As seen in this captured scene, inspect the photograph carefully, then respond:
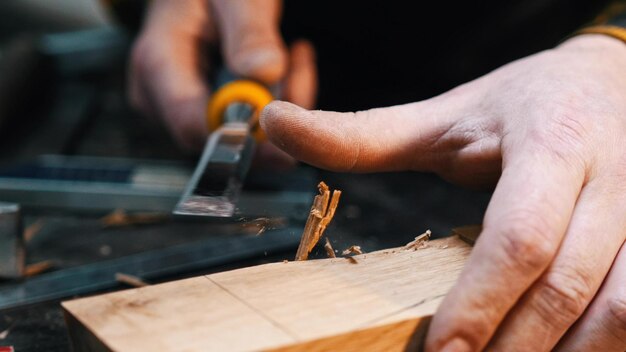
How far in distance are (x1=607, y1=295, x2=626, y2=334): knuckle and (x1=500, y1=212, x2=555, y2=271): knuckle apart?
12 centimetres

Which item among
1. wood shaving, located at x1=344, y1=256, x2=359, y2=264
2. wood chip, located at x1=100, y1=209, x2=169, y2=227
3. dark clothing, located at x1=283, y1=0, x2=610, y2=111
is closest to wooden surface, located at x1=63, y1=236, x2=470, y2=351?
wood shaving, located at x1=344, y1=256, x2=359, y2=264

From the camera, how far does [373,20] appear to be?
184 cm

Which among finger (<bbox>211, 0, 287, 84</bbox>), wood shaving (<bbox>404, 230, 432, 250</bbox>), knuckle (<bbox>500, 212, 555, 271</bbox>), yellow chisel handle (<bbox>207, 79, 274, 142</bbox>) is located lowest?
wood shaving (<bbox>404, 230, 432, 250</bbox>)

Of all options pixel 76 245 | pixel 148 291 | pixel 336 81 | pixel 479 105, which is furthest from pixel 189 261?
pixel 336 81

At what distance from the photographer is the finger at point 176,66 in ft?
5.30

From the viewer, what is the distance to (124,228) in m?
1.33

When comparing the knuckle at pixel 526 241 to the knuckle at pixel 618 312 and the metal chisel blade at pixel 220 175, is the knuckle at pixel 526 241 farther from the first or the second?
the metal chisel blade at pixel 220 175

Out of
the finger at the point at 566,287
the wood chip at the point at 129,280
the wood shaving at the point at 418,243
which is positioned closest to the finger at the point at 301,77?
the wood chip at the point at 129,280

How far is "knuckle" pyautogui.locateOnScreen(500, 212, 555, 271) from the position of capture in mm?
717

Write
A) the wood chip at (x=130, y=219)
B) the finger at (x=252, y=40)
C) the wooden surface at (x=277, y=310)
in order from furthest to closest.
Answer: the finger at (x=252, y=40) < the wood chip at (x=130, y=219) < the wooden surface at (x=277, y=310)

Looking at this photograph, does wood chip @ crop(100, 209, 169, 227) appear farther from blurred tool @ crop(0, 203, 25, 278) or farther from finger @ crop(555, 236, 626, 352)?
finger @ crop(555, 236, 626, 352)

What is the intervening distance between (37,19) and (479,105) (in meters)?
2.40

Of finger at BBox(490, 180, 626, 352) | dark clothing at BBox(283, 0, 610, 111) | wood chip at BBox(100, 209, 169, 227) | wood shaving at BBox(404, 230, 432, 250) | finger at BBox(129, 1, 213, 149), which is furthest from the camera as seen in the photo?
dark clothing at BBox(283, 0, 610, 111)

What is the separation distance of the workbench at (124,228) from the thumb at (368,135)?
101mm
